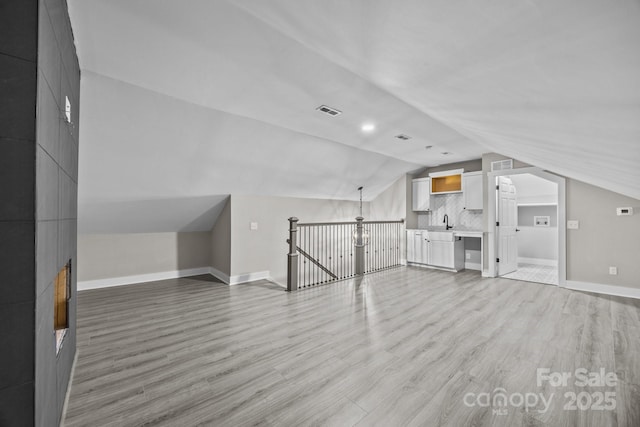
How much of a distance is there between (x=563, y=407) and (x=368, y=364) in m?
1.40

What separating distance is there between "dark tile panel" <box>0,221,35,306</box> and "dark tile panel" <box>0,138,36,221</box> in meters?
0.04

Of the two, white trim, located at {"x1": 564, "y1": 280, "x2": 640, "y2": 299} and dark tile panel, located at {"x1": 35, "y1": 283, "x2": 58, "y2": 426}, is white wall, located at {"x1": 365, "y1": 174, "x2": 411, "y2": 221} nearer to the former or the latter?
white trim, located at {"x1": 564, "y1": 280, "x2": 640, "y2": 299}

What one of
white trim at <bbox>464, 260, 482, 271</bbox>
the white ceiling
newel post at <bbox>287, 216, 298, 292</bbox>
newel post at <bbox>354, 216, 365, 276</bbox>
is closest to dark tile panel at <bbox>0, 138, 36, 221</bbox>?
the white ceiling

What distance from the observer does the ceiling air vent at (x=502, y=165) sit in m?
5.49

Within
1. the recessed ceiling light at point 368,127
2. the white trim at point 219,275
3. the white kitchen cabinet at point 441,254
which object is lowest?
the white trim at point 219,275

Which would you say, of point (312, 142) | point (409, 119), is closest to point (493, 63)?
point (409, 119)

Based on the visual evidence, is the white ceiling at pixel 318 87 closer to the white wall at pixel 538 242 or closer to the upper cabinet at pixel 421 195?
the upper cabinet at pixel 421 195

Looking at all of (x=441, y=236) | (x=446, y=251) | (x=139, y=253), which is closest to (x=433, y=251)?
(x=446, y=251)

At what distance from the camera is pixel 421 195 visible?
7277 mm

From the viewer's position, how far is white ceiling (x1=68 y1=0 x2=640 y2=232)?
0.93m

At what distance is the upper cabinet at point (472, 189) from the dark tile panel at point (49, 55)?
22.9 ft

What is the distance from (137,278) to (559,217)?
826 centimetres

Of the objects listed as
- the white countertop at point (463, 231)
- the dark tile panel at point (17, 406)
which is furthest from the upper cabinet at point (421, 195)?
the dark tile panel at point (17, 406)

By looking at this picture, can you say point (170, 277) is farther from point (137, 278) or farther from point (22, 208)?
point (22, 208)
